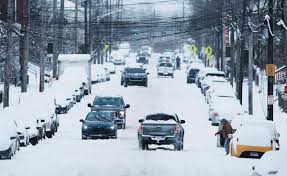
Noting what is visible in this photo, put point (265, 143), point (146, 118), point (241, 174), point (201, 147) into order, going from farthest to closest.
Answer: point (201, 147), point (146, 118), point (265, 143), point (241, 174)

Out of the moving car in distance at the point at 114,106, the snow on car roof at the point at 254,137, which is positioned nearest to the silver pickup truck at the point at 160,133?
the snow on car roof at the point at 254,137

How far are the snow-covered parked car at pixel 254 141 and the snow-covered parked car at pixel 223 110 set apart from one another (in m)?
18.2

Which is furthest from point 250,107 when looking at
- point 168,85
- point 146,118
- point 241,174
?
point 168,85

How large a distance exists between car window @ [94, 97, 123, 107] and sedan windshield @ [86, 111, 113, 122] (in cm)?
619

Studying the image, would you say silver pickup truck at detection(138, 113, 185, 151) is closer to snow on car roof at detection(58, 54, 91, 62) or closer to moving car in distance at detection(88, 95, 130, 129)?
moving car in distance at detection(88, 95, 130, 129)

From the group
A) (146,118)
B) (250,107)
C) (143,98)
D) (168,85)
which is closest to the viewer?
(146,118)

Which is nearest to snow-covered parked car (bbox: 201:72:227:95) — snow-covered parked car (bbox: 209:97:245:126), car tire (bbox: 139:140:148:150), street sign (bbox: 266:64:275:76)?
snow-covered parked car (bbox: 209:97:245:126)

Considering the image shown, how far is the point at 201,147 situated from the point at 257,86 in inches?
1633

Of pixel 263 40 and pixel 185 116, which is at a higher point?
pixel 263 40

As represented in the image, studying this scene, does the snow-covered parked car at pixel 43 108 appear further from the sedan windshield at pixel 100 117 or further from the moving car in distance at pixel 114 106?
the moving car in distance at pixel 114 106

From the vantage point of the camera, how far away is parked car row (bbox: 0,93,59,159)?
27281 mm

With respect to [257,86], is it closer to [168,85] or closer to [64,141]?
[168,85]

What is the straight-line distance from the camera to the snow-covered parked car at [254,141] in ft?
87.4

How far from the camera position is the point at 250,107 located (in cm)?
4741
